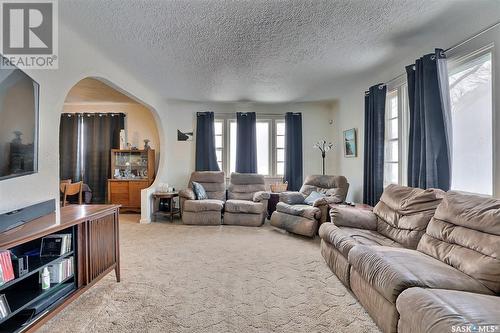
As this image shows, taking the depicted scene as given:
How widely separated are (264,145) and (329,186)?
6.32 feet

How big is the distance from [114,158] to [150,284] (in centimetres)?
402

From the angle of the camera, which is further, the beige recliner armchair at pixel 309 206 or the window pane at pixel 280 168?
the window pane at pixel 280 168

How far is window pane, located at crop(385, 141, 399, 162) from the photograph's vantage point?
360cm

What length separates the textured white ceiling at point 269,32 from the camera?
7.00ft

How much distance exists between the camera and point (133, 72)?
3676 mm

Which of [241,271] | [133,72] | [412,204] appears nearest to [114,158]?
[133,72]

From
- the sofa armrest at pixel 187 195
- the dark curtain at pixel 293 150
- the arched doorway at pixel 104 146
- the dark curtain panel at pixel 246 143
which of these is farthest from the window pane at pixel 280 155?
the arched doorway at pixel 104 146

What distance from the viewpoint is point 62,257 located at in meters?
1.82

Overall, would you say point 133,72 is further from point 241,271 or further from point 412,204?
point 412,204

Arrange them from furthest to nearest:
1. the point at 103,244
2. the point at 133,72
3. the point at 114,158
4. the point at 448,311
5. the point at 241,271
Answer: the point at 114,158, the point at 133,72, the point at 241,271, the point at 103,244, the point at 448,311

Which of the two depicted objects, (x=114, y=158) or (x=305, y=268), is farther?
(x=114, y=158)

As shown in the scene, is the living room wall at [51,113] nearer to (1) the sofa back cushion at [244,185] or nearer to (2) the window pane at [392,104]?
(1) the sofa back cushion at [244,185]

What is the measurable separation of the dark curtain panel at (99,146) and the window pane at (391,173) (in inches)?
213

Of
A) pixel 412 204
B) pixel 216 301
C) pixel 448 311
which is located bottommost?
pixel 216 301
